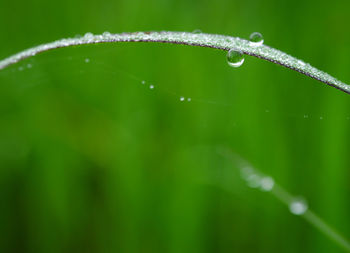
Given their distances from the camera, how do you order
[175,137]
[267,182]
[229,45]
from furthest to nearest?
[175,137]
[267,182]
[229,45]

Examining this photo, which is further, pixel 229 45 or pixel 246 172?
pixel 246 172

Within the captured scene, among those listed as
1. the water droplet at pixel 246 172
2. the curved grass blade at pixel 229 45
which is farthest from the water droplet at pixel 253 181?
the curved grass blade at pixel 229 45

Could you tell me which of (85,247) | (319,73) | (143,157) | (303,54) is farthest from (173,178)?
(319,73)

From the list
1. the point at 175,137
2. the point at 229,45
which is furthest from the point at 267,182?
the point at 229,45

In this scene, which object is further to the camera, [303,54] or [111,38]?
[303,54]

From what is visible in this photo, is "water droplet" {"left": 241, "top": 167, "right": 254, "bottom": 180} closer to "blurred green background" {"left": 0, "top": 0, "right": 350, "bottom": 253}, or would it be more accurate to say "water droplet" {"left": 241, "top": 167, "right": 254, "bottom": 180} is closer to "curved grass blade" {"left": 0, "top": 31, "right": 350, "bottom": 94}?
"blurred green background" {"left": 0, "top": 0, "right": 350, "bottom": 253}

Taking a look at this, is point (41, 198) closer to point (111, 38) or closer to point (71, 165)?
point (71, 165)

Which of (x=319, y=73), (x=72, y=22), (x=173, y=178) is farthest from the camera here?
(x=72, y=22)

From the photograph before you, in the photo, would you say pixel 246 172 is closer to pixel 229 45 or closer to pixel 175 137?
pixel 175 137
